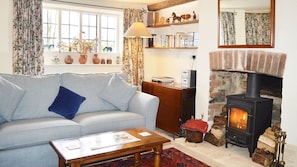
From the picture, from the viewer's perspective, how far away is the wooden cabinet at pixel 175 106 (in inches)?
164

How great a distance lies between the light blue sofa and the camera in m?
2.76

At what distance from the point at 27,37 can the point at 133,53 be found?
197 cm

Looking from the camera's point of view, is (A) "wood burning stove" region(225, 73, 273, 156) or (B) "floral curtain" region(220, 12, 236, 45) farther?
(B) "floral curtain" region(220, 12, 236, 45)

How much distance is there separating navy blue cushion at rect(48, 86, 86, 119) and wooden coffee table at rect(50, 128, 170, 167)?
900 millimetres

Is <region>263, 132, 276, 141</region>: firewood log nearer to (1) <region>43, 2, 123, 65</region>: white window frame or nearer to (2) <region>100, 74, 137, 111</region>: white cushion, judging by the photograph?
(2) <region>100, 74, 137, 111</region>: white cushion

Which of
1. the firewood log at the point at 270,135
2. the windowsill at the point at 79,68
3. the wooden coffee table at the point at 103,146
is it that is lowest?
the firewood log at the point at 270,135

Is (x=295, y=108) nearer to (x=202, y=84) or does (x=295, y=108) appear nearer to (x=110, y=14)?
(x=202, y=84)

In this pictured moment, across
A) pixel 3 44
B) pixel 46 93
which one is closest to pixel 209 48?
pixel 46 93

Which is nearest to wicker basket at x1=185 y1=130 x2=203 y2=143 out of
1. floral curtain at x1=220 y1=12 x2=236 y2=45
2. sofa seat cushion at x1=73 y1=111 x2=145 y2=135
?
sofa seat cushion at x1=73 y1=111 x2=145 y2=135

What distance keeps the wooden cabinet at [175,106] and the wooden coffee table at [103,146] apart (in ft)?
4.83

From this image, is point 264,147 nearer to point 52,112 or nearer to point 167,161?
point 167,161

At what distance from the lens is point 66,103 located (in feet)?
11.2

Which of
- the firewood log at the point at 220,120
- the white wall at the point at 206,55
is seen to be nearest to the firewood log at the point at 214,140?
the firewood log at the point at 220,120

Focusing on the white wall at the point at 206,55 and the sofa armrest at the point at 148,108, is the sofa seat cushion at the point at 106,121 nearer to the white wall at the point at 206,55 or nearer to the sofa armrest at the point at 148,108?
the sofa armrest at the point at 148,108
